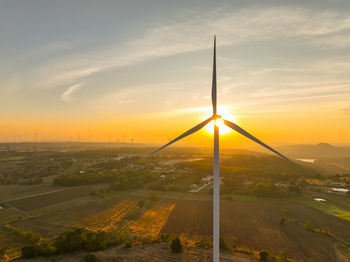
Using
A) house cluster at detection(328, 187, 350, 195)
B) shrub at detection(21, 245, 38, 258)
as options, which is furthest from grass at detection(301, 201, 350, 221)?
shrub at detection(21, 245, 38, 258)

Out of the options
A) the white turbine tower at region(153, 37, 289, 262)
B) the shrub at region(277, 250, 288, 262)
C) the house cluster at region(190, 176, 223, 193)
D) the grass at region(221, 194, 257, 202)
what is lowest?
the grass at region(221, 194, 257, 202)

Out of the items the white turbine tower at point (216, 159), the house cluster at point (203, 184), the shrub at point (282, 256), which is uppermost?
the white turbine tower at point (216, 159)

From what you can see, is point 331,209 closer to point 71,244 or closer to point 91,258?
point 91,258

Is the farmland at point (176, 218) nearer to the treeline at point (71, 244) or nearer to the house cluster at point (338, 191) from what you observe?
the treeline at point (71, 244)

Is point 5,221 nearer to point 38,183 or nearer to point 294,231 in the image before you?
point 38,183

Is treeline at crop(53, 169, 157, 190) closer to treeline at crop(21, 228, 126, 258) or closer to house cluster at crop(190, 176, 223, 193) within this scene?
house cluster at crop(190, 176, 223, 193)

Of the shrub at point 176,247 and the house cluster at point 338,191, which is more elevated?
the shrub at point 176,247

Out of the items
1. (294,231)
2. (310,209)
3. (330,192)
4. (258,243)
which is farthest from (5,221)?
(330,192)

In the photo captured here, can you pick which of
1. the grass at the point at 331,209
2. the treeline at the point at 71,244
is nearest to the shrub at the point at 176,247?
the treeline at the point at 71,244
